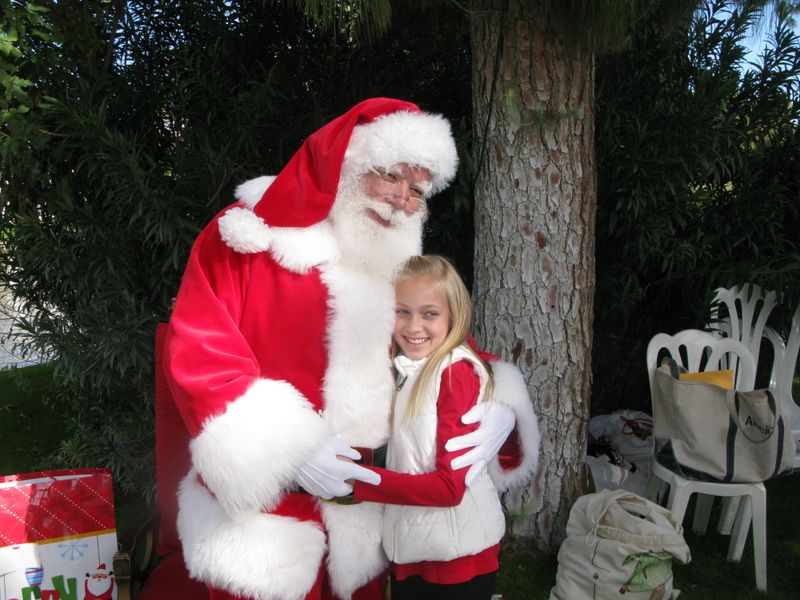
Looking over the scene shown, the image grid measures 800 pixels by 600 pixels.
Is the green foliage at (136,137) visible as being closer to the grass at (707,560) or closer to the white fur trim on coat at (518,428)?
the grass at (707,560)

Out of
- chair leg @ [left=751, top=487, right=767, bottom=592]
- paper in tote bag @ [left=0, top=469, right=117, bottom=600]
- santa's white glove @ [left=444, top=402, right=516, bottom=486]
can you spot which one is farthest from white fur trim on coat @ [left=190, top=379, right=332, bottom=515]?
chair leg @ [left=751, top=487, right=767, bottom=592]

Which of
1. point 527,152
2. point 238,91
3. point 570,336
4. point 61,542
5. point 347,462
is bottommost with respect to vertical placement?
point 61,542

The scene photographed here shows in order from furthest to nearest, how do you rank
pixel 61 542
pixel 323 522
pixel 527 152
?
1. pixel 527 152
2. pixel 61 542
3. pixel 323 522

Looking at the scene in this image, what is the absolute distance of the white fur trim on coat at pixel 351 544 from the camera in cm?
164

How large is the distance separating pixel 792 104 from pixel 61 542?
12.8 ft

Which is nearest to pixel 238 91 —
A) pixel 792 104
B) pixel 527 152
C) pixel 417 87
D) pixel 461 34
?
pixel 417 87

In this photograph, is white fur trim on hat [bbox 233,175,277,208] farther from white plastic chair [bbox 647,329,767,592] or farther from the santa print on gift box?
white plastic chair [bbox 647,329,767,592]

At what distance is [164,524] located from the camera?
6.35ft

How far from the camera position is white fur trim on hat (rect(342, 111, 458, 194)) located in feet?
5.51

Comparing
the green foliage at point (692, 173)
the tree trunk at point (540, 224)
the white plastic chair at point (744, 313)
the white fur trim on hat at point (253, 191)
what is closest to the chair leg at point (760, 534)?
the tree trunk at point (540, 224)

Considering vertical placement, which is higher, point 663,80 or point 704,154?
point 663,80

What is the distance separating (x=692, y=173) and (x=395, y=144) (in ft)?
6.71

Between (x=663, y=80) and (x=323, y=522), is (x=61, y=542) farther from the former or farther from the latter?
(x=663, y=80)

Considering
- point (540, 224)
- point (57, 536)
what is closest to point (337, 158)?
point (540, 224)
